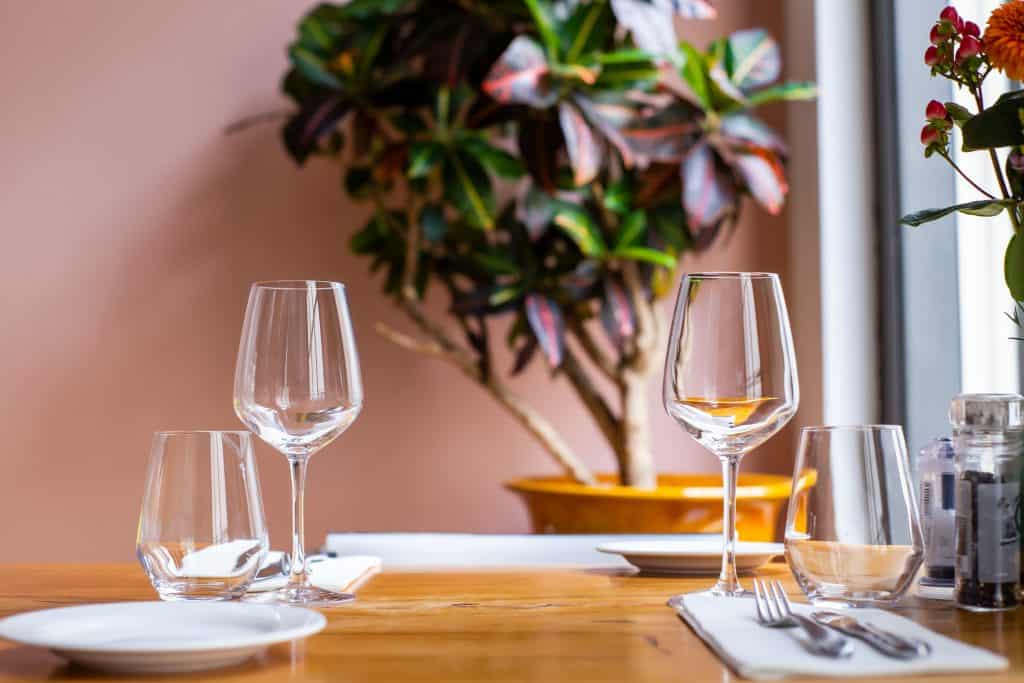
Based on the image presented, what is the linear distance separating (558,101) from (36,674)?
5.10ft

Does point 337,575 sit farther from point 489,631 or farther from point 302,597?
point 489,631

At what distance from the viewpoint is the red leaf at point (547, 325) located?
2.09 m

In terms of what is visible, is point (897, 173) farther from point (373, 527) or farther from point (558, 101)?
point (373, 527)

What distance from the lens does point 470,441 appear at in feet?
8.16

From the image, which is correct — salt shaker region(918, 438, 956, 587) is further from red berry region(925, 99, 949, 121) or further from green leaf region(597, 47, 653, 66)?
green leaf region(597, 47, 653, 66)

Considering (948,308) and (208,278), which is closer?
(948,308)

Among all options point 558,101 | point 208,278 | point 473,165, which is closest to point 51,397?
point 208,278

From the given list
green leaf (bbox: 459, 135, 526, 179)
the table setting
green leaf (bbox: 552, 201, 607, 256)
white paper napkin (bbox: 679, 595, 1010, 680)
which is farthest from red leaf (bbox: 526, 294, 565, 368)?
white paper napkin (bbox: 679, 595, 1010, 680)

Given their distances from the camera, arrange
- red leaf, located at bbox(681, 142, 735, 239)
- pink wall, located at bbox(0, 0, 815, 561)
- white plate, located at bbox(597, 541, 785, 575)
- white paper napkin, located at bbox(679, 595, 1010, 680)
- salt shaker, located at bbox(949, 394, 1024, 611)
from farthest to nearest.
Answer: pink wall, located at bbox(0, 0, 815, 561)
red leaf, located at bbox(681, 142, 735, 239)
white plate, located at bbox(597, 541, 785, 575)
salt shaker, located at bbox(949, 394, 1024, 611)
white paper napkin, located at bbox(679, 595, 1010, 680)

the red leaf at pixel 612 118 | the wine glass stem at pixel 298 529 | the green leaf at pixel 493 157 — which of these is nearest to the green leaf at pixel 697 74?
the red leaf at pixel 612 118

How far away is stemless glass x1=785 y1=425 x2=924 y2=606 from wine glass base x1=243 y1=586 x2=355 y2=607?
334 millimetres

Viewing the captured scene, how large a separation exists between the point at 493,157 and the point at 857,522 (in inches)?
56.7

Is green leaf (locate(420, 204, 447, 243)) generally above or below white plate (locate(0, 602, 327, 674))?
above

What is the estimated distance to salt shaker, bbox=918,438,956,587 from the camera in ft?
3.03
